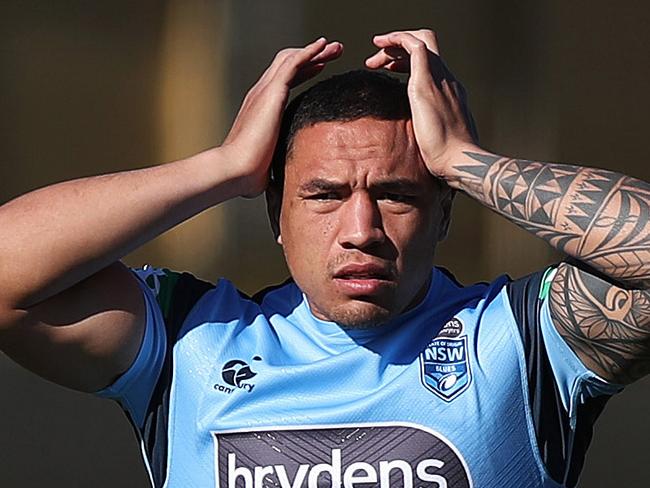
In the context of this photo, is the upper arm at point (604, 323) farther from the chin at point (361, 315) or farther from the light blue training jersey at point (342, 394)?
the chin at point (361, 315)

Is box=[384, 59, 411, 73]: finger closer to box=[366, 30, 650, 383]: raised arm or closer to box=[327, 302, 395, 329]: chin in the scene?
box=[366, 30, 650, 383]: raised arm

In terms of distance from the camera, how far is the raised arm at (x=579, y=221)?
2410mm

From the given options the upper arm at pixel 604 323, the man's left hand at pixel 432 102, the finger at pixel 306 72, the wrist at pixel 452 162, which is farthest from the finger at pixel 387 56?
the upper arm at pixel 604 323

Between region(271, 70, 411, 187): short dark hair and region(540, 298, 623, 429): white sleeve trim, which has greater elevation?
region(271, 70, 411, 187): short dark hair

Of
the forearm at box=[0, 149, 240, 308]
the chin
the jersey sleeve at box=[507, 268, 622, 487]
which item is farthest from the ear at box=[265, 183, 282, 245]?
the jersey sleeve at box=[507, 268, 622, 487]

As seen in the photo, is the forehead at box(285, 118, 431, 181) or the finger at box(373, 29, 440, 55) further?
the finger at box(373, 29, 440, 55)

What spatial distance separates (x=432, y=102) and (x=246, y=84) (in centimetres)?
421

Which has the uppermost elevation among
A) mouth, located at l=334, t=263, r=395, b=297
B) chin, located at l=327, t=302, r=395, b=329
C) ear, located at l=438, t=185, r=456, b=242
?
ear, located at l=438, t=185, r=456, b=242

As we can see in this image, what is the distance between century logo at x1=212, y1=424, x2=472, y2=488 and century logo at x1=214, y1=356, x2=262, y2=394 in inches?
3.4

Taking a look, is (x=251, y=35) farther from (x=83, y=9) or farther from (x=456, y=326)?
(x=456, y=326)

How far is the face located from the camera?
101 inches

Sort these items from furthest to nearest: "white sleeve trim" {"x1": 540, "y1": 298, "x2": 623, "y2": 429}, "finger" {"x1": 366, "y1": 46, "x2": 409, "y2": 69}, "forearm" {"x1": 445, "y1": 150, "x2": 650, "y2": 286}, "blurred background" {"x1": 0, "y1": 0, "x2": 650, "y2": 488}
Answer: "blurred background" {"x1": 0, "y1": 0, "x2": 650, "y2": 488} → "finger" {"x1": 366, "y1": 46, "x2": 409, "y2": 69} → "white sleeve trim" {"x1": 540, "y1": 298, "x2": 623, "y2": 429} → "forearm" {"x1": 445, "y1": 150, "x2": 650, "y2": 286}

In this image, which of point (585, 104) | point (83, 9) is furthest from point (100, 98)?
point (585, 104)

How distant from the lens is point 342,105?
271 cm
